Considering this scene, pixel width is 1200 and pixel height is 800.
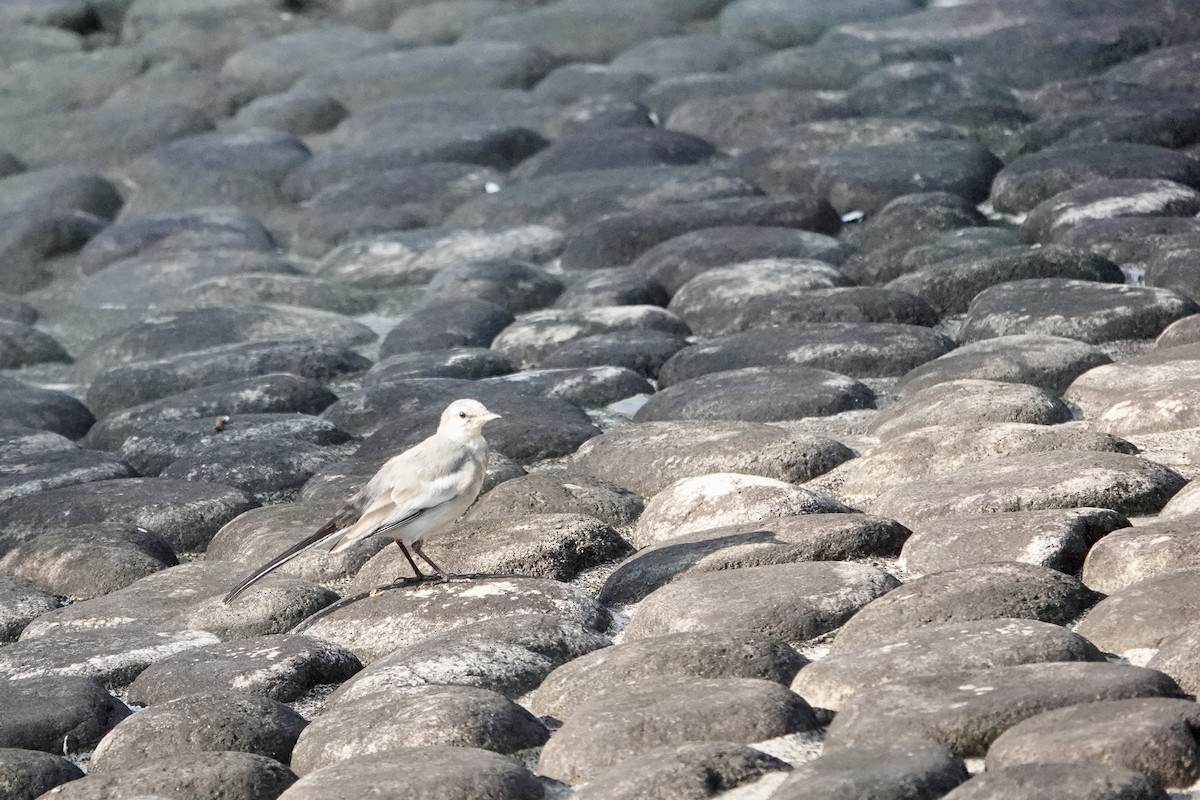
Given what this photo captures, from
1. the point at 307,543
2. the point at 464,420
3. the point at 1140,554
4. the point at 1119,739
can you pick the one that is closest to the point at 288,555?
the point at 307,543

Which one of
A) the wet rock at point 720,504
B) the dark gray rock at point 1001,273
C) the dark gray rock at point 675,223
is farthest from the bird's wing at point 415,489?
the dark gray rock at point 675,223

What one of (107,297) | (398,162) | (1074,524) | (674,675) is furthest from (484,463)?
(398,162)

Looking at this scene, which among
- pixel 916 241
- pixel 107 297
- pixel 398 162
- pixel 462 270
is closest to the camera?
pixel 916 241

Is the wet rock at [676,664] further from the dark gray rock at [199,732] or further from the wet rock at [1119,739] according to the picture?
the wet rock at [1119,739]

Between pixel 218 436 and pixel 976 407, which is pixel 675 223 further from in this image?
pixel 976 407

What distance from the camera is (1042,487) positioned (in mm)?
4227

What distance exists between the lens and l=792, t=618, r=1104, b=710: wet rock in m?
3.27

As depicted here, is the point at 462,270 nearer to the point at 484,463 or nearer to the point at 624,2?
the point at 484,463

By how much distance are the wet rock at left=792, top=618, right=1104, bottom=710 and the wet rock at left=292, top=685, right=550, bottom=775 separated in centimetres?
60

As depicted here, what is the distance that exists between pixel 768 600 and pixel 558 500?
1187 mm

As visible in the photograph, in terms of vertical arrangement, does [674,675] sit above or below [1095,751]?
below

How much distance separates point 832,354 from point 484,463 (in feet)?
6.56

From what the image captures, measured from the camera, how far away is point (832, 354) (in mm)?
6176

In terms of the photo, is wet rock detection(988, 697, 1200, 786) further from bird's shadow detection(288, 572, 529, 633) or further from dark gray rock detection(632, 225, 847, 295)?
dark gray rock detection(632, 225, 847, 295)
